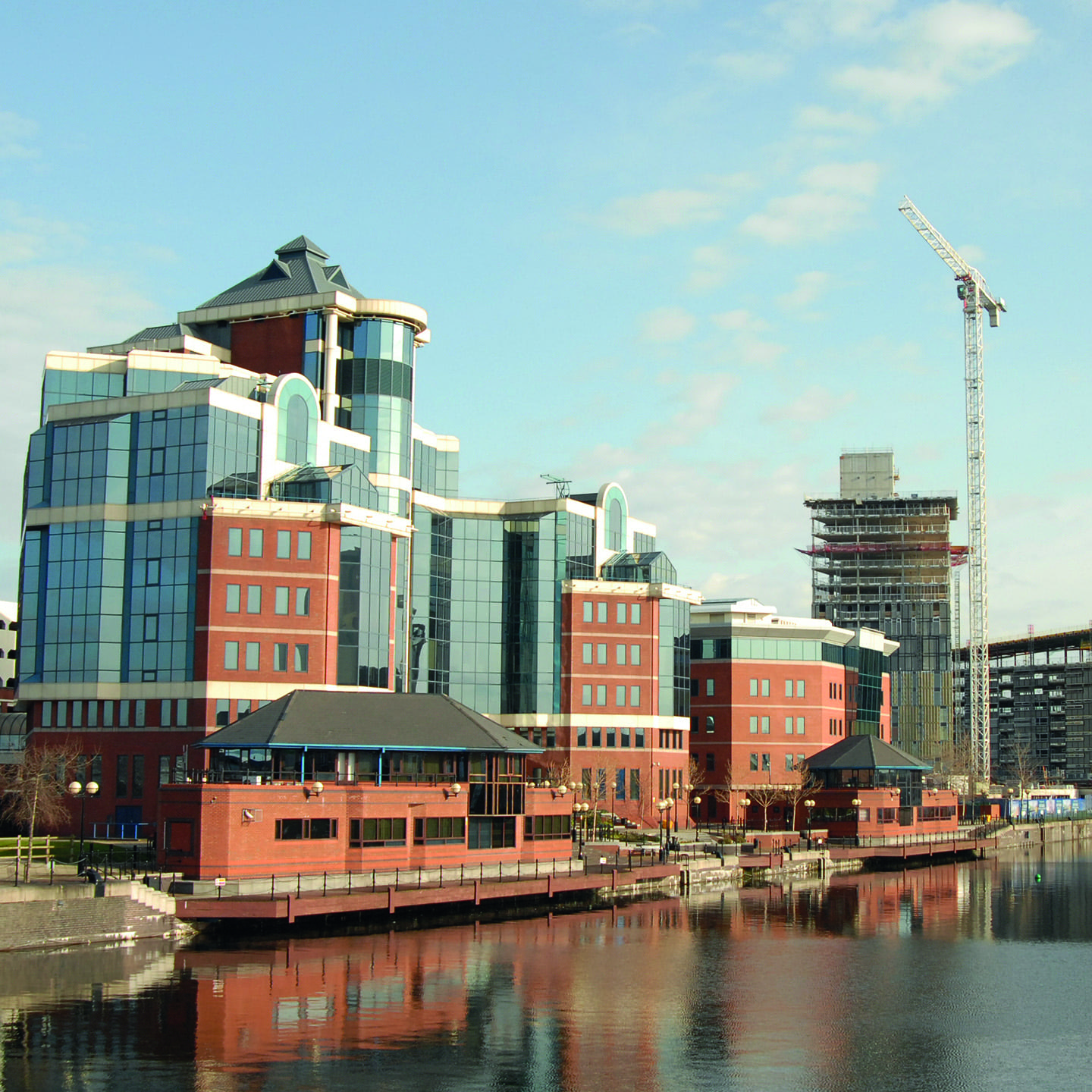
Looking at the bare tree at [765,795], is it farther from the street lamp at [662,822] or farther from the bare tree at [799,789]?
the street lamp at [662,822]

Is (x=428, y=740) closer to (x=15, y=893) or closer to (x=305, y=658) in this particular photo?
(x=305, y=658)

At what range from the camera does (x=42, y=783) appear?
93000mm

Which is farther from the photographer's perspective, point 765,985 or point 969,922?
point 969,922

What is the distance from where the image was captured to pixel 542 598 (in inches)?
5418

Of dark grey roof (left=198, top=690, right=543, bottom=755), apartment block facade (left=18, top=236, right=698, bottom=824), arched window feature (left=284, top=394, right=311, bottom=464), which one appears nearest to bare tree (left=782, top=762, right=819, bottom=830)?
apartment block facade (left=18, top=236, right=698, bottom=824)

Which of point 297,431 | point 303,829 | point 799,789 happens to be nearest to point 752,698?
point 799,789

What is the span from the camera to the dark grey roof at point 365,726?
275 ft

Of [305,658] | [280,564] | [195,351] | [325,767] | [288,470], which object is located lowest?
[325,767]

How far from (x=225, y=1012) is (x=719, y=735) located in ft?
360

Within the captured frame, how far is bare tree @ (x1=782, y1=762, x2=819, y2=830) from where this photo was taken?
141250 millimetres

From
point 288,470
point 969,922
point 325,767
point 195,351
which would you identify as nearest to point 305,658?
point 288,470

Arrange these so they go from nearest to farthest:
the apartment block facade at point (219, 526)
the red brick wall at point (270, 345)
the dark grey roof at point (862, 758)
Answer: the apartment block facade at point (219, 526) < the red brick wall at point (270, 345) < the dark grey roof at point (862, 758)

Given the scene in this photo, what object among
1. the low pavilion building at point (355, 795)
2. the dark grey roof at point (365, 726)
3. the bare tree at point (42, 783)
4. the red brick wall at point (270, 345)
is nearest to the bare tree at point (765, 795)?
the low pavilion building at point (355, 795)

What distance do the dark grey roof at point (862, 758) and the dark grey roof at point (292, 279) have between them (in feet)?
207
